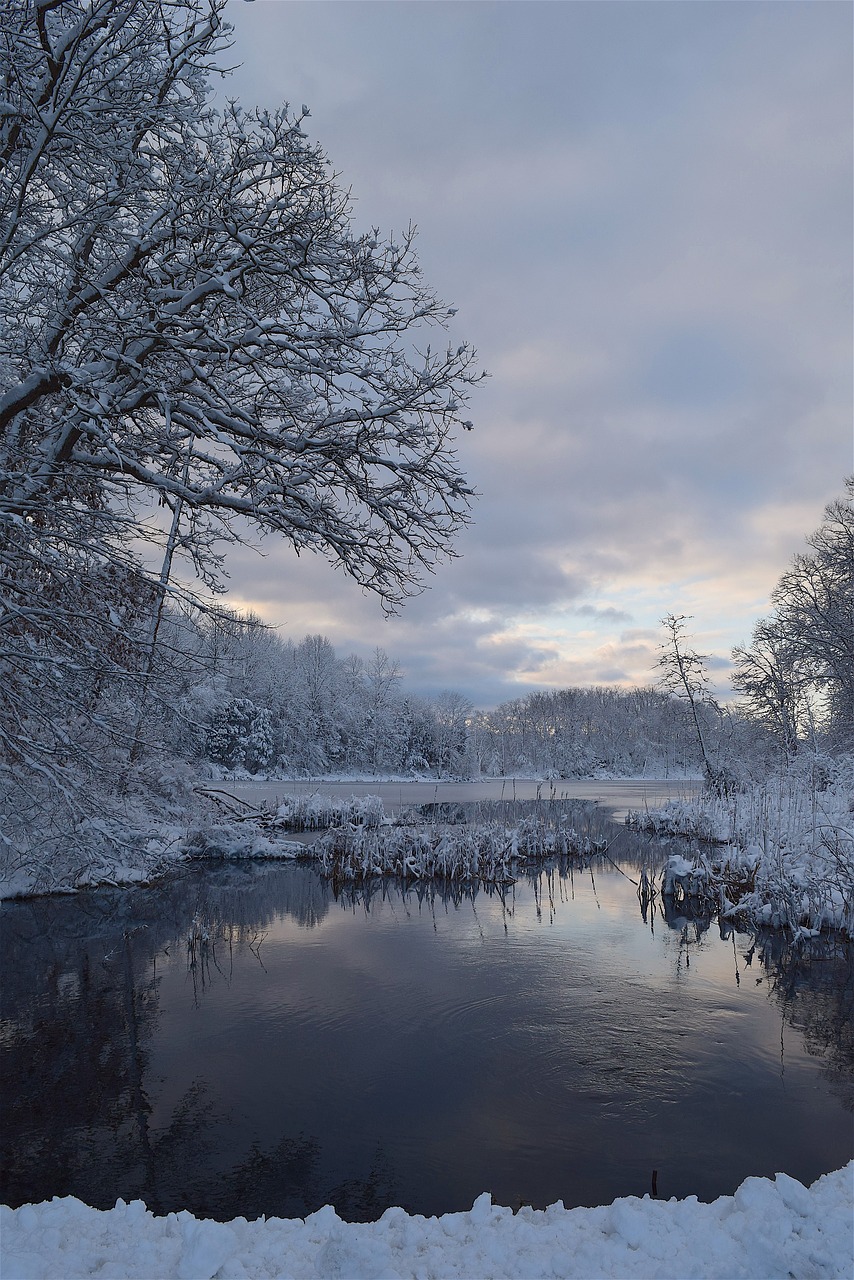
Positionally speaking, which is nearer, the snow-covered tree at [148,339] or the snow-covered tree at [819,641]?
the snow-covered tree at [148,339]

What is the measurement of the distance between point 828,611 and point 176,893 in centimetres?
2154

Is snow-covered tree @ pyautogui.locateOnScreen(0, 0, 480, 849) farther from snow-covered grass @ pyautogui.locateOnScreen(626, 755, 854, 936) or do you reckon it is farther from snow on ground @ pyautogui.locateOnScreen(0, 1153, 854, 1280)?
snow-covered grass @ pyautogui.locateOnScreen(626, 755, 854, 936)

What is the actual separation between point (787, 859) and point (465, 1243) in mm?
11730

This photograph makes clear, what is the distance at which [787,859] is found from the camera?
43.0ft

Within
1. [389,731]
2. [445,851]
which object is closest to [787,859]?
[445,851]

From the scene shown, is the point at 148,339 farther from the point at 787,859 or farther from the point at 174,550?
the point at 787,859

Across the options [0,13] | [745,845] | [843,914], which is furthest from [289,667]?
[0,13]

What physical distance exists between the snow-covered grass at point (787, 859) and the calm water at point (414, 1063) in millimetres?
985

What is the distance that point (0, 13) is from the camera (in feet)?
16.1

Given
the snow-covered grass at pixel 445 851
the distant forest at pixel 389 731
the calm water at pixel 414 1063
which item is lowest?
the calm water at pixel 414 1063

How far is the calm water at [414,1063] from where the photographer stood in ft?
16.9

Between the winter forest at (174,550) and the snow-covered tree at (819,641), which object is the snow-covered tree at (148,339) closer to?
the winter forest at (174,550)

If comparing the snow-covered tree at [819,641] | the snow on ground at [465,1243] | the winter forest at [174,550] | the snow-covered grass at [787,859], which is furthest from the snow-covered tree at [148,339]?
the snow-covered tree at [819,641]

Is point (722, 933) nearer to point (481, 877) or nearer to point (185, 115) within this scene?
point (481, 877)
